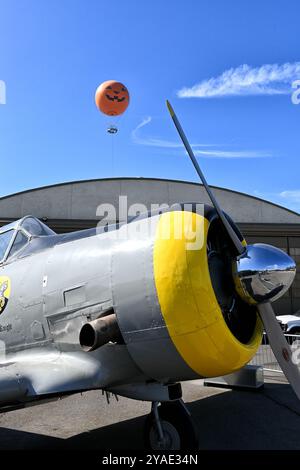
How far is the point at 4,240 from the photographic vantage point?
215 inches

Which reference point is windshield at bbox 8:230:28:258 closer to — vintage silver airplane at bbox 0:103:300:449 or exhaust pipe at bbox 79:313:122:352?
vintage silver airplane at bbox 0:103:300:449

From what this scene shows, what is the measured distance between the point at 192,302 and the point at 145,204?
1885 cm

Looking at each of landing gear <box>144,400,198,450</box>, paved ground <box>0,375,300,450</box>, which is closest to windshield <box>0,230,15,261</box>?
paved ground <box>0,375,300,450</box>

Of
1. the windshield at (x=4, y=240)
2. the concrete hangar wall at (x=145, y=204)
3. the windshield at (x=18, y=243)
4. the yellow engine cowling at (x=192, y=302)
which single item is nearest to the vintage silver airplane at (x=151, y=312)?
the yellow engine cowling at (x=192, y=302)

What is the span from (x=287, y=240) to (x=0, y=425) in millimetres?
19097

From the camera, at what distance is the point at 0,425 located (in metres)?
6.15

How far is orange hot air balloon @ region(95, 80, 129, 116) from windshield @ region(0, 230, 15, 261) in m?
9.24

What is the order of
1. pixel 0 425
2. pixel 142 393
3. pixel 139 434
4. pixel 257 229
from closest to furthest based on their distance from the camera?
pixel 142 393
pixel 139 434
pixel 0 425
pixel 257 229

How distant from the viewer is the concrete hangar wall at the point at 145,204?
837 inches

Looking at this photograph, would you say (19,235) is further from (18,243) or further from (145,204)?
(145,204)

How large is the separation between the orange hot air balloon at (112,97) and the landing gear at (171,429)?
11.1m

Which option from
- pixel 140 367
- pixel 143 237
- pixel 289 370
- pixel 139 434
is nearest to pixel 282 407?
pixel 139 434

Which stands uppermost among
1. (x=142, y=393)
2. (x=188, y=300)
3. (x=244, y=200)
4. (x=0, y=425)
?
(x=244, y=200)
